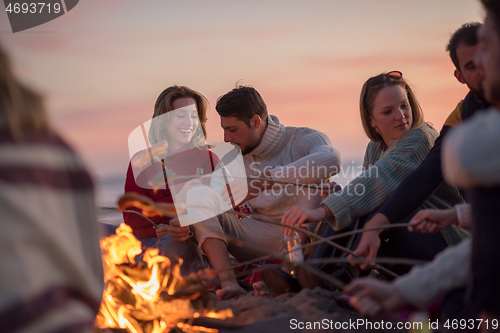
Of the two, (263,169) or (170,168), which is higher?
(170,168)

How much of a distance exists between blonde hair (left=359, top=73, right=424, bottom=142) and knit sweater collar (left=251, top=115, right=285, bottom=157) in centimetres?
81

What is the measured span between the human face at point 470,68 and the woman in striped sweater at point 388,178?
459 millimetres

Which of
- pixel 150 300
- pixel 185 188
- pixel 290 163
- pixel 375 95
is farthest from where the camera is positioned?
pixel 185 188

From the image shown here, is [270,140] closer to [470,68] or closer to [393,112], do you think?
[393,112]

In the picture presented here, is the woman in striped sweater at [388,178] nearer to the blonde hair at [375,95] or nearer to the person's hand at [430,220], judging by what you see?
the blonde hair at [375,95]

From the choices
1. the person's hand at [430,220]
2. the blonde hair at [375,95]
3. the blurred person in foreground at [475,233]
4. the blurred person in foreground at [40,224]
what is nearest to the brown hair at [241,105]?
the blonde hair at [375,95]

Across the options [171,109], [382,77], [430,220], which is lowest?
[430,220]

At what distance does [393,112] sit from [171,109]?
76.3 inches

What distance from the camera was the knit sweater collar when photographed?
12.1ft

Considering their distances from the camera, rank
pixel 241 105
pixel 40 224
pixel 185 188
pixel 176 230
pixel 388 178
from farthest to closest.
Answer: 1. pixel 241 105
2. pixel 185 188
3. pixel 176 230
4. pixel 388 178
5. pixel 40 224

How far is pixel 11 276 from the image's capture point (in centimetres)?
→ 88

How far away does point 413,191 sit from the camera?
234 centimetres

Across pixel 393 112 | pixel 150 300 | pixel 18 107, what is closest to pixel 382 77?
pixel 393 112

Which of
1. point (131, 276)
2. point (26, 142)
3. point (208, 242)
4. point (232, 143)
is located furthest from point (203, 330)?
point (232, 143)
